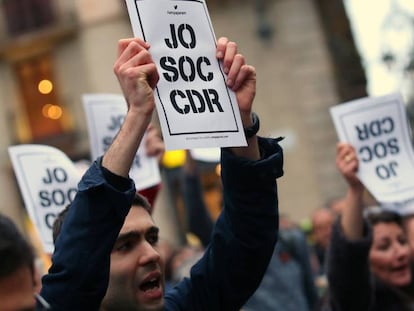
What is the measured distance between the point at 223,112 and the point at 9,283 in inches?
27.8

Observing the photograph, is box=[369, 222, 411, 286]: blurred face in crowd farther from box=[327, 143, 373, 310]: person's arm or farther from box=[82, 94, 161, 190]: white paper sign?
box=[82, 94, 161, 190]: white paper sign

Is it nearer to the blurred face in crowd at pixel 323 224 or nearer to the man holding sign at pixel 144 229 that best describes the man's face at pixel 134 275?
the man holding sign at pixel 144 229

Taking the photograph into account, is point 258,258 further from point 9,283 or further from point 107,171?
point 9,283

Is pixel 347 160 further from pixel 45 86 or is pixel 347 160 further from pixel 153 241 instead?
pixel 45 86

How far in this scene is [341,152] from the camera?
3.50 metres

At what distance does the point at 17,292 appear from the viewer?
73.4 inches

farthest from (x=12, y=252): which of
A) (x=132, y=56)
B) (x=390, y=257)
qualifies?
(x=390, y=257)

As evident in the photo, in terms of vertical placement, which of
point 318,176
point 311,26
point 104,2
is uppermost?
point 104,2

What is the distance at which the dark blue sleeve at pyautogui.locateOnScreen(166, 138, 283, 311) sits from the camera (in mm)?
2396

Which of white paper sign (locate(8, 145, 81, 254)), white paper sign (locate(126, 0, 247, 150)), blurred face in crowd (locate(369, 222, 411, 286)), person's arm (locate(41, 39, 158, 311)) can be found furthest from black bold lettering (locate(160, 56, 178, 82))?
blurred face in crowd (locate(369, 222, 411, 286))

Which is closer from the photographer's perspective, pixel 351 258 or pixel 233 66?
pixel 233 66

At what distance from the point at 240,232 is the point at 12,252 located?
718mm

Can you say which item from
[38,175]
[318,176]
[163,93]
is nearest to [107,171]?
[163,93]

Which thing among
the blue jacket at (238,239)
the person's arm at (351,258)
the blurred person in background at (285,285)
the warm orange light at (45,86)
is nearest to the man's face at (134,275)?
the blue jacket at (238,239)
